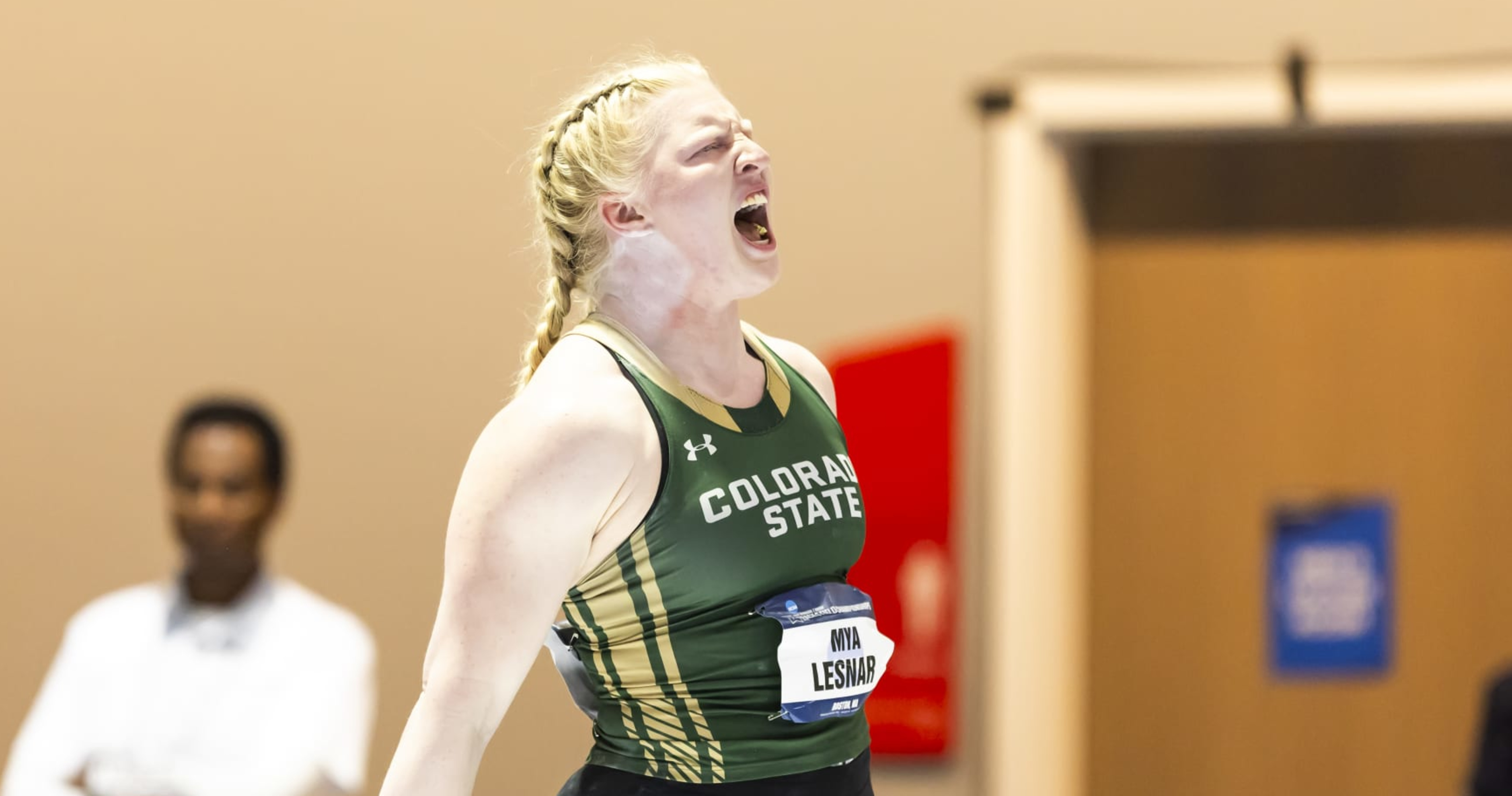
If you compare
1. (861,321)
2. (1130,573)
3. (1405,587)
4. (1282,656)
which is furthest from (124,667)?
(1405,587)

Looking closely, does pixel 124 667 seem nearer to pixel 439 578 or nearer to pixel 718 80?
pixel 439 578

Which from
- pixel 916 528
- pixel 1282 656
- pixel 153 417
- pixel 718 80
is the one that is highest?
pixel 718 80

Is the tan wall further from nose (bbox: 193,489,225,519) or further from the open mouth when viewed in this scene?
the open mouth

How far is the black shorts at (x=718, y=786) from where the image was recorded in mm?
1068

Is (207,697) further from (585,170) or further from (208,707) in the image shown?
(585,170)

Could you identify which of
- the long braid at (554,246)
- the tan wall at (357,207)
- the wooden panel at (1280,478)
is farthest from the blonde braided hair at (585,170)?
the wooden panel at (1280,478)

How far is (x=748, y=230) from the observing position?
1149mm

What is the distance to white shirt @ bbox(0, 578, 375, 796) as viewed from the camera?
164 centimetres

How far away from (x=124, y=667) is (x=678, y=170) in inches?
39.2

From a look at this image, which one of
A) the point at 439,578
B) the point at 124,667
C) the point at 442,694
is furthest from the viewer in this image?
the point at 439,578

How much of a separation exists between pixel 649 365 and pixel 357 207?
1.41 m

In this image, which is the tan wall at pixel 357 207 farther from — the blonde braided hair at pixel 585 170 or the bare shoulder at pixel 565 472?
the bare shoulder at pixel 565 472

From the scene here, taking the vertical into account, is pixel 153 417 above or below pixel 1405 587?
above

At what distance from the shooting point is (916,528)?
7.95 ft
